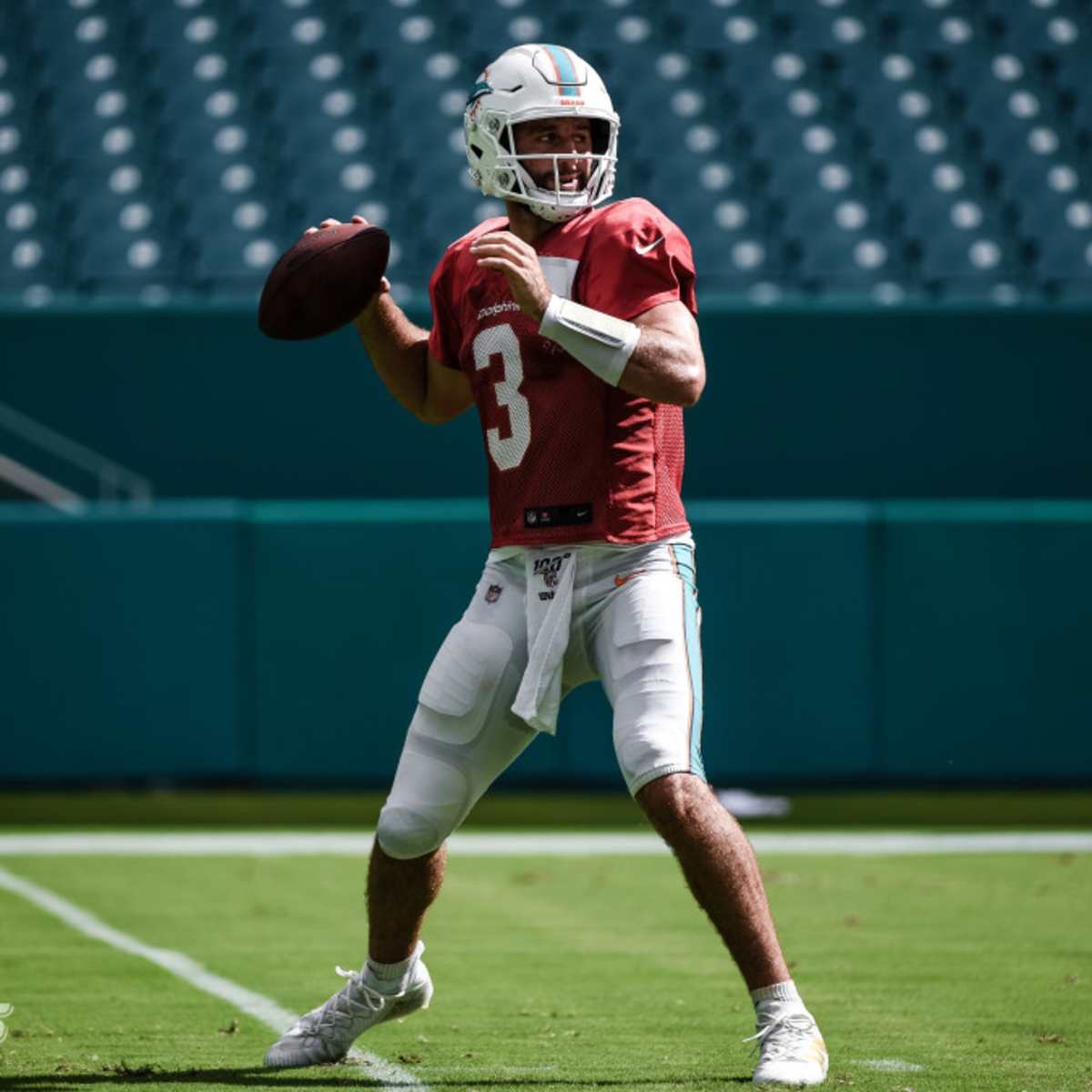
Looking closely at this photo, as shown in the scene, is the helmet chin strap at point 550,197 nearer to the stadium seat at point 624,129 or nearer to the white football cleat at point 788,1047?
the white football cleat at point 788,1047

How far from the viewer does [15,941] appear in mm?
5441

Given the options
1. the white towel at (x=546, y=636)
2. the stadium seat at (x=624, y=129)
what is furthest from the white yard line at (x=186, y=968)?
the stadium seat at (x=624, y=129)

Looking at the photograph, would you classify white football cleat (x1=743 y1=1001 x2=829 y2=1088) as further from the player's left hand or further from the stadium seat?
the stadium seat

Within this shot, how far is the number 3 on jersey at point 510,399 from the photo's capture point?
3738 mm

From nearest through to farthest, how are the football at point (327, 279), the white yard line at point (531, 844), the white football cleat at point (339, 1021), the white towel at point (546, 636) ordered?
the white towel at point (546, 636) < the white football cleat at point (339, 1021) < the football at point (327, 279) < the white yard line at point (531, 844)

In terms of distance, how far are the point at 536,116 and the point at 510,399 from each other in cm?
56

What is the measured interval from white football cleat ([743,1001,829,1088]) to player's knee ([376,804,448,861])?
71 centimetres

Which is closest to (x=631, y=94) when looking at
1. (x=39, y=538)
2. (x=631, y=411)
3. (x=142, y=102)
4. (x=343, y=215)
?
(x=343, y=215)

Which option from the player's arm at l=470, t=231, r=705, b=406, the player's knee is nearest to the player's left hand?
the player's arm at l=470, t=231, r=705, b=406

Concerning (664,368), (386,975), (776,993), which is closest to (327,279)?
(664,368)

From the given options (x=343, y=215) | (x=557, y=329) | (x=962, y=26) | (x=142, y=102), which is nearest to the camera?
(x=557, y=329)

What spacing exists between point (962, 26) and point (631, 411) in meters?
10.7

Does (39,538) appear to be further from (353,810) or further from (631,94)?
(631,94)

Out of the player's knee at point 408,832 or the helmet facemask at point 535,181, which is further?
the helmet facemask at point 535,181
